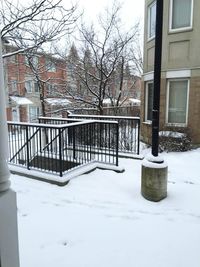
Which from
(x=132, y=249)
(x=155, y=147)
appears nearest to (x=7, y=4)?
(x=155, y=147)

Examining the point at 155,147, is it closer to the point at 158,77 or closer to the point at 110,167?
the point at 158,77

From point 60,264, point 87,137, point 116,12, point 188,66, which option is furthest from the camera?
point 116,12

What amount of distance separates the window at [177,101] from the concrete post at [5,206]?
28.2 feet

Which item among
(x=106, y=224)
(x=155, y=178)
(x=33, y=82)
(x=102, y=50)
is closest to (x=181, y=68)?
(x=102, y=50)

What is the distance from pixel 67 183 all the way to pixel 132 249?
95.7 inches

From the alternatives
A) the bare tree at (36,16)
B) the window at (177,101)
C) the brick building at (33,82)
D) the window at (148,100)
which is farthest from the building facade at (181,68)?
the brick building at (33,82)

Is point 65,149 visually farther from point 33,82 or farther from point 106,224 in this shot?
point 33,82

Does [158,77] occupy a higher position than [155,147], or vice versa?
[158,77]

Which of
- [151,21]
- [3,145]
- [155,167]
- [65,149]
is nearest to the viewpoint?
[3,145]

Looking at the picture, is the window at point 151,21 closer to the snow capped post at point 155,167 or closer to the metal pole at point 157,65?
the metal pole at point 157,65

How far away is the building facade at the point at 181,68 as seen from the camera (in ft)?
28.3

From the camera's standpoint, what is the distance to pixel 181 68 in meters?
8.92

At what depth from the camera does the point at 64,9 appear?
7398mm

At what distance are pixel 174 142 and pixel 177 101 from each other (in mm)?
1826
